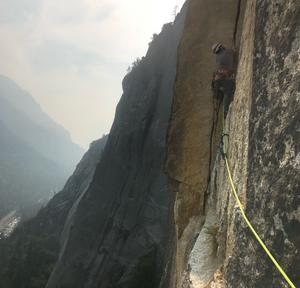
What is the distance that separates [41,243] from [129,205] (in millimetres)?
22270

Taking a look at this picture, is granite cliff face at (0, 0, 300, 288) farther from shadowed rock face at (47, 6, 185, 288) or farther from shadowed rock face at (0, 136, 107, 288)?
shadowed rock face at (0, 136, 107, 288)

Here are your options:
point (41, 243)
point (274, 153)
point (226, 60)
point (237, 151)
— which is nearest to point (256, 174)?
point (274, 153)

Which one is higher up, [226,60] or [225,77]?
[226,60]

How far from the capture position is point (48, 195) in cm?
15525

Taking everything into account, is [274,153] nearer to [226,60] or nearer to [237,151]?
[237,151]

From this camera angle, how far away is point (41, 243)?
1694 inches

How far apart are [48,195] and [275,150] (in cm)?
15906

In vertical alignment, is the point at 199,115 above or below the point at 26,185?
below

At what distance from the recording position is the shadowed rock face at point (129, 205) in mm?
22891

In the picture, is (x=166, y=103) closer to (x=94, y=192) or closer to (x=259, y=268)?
(x=94, y=192)

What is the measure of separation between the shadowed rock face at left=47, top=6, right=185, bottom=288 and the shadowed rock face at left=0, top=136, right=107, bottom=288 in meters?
6.76

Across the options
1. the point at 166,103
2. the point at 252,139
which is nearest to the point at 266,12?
the point at 252,139

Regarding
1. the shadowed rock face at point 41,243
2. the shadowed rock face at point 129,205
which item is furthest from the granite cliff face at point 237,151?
the shadowed rock face at point 41,243

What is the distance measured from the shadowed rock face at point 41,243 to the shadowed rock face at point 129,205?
22.2 feet
